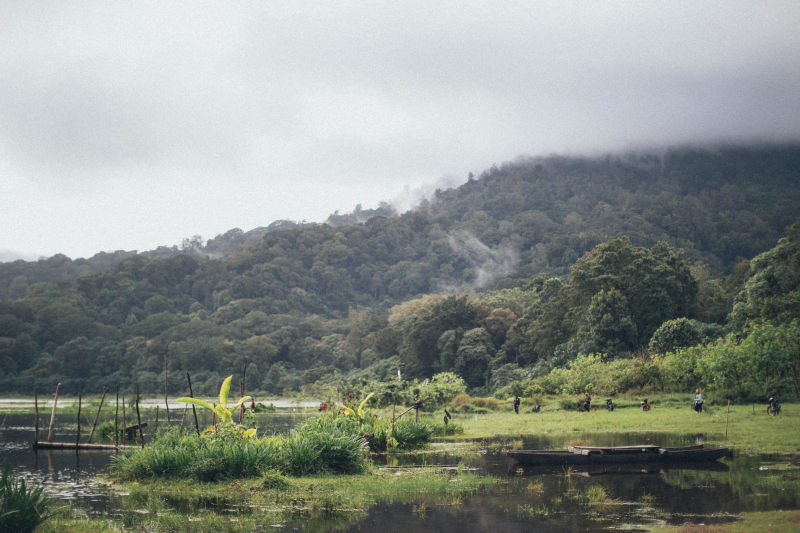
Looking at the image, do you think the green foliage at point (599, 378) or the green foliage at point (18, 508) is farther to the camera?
the green foliage at point (599, 378)

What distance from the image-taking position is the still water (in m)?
13.4

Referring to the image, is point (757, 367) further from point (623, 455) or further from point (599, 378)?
point (623, 455)

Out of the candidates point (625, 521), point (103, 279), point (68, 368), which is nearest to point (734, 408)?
point (625, 521)

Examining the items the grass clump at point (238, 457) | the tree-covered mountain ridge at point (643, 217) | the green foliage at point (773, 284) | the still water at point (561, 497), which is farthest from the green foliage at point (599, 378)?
the tree-covered mountain ridge at point (643, 217)

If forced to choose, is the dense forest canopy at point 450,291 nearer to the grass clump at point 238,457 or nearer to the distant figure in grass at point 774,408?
the distant figure in grass at point 774,408

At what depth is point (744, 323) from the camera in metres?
48.2

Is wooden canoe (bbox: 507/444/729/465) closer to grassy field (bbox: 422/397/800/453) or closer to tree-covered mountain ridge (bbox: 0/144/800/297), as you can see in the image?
Result: grassy field (bbox: 422/397/800/453)

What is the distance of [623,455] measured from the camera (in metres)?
19.9

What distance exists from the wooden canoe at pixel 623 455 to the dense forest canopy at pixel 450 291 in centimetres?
2713

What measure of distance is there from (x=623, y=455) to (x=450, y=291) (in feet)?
420

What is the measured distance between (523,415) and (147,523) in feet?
95.8

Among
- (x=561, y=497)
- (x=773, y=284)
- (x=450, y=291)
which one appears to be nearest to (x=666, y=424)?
(x=561, y=497)

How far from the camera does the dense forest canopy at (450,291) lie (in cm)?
5822

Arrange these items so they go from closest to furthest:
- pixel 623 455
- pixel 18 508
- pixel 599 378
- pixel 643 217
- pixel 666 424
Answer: pixel 18 508
pixel 623 455
pixel 666 424
pixel 599 378
pixel 643 217
